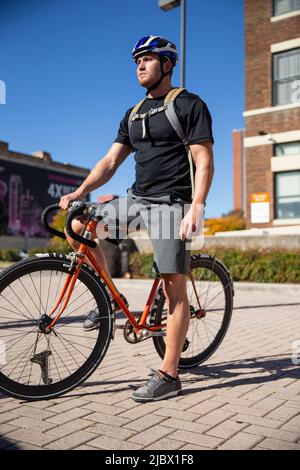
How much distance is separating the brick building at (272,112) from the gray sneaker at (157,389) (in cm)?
1864

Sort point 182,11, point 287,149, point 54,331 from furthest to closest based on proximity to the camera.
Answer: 1. point 287,149
2. point 182,11
3. point 54,331

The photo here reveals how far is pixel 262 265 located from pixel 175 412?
35.3 ft

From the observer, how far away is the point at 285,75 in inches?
858

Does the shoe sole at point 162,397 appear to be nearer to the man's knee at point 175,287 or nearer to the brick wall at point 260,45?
the man's knee at point 175,287

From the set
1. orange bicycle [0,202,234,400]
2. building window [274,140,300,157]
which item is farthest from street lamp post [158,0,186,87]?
building window [274,140,300,157]

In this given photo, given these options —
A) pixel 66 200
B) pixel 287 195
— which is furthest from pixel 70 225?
pixel 287 195

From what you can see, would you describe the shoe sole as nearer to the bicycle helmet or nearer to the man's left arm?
the man's left arm

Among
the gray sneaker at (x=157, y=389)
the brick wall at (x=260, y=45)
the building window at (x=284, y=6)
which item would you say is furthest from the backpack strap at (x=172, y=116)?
the building window at (x=284, y=6)

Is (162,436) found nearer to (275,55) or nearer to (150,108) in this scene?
(150,108)

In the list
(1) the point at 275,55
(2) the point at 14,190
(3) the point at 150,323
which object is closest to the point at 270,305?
(3) the point at 150,323

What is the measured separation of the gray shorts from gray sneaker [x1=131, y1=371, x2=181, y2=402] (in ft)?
2.25

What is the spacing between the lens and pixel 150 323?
3.59 meters

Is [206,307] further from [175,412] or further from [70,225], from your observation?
[70,225]

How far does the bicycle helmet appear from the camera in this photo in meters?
3.26
